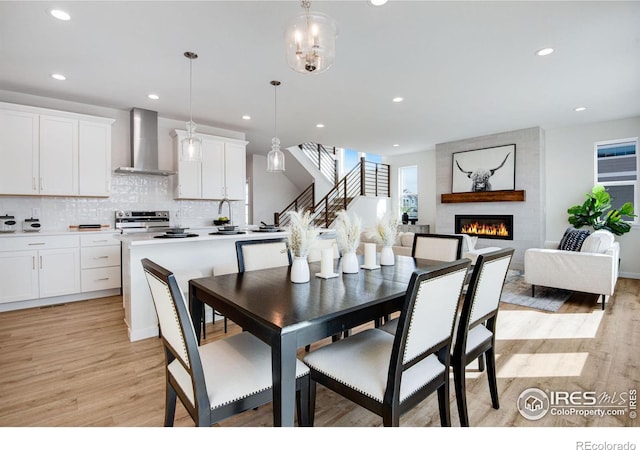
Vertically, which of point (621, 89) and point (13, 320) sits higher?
point (621, 89)

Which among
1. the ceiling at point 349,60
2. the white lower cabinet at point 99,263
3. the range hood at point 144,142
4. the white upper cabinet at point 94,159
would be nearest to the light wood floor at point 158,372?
the white lower cabinet at point 99,263

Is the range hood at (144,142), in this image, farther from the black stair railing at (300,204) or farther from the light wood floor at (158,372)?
the black stair railing at (300,204)

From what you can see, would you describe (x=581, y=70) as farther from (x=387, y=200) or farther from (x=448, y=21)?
(x=387, y=200)

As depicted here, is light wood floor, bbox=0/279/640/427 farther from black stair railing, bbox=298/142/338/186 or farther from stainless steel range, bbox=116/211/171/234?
black stair railing, bbox=298/142/338/186

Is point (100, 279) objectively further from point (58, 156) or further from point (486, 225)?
point (486, 225)

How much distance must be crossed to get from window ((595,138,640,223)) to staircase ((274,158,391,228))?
451cm

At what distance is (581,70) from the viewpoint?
11.4 ft

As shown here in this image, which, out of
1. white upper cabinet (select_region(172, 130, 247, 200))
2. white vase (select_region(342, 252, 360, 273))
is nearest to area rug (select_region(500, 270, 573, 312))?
white vase (select_region(342, 252, 360, 273))

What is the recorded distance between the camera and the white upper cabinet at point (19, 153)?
12.3 feet

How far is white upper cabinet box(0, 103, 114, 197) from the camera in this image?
3775 millimetres

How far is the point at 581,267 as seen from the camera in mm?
3721

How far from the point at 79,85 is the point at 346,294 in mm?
4152

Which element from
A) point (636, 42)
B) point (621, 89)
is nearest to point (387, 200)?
point (621, 89)

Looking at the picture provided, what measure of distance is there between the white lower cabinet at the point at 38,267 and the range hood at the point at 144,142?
4.18ft
